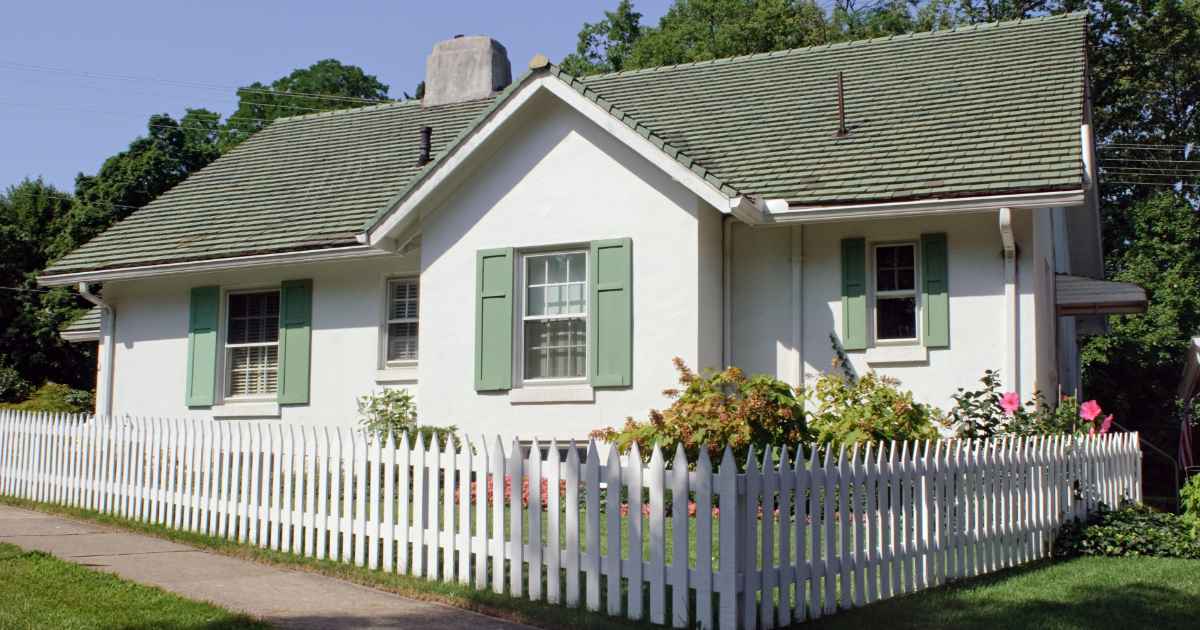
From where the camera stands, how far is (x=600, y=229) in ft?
45.1

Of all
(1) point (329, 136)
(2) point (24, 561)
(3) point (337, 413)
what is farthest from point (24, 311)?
(2) point (24, 561)

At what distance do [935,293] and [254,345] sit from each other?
9.46m

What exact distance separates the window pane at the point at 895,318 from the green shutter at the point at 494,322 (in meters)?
4.25

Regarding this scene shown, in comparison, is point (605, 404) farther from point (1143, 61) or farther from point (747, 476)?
point (1143, 61)

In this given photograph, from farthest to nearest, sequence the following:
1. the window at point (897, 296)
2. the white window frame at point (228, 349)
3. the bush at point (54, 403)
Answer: the bush at point (54, 403) < the white window frame at point (228, 349) < the window at point (897, 296)

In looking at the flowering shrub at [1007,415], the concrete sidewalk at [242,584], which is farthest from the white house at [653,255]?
the concrete sidewalk at [242,584]

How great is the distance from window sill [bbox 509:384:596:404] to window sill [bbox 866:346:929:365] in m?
3.15

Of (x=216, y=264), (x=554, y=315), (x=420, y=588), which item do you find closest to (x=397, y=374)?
(x=554, y=315)

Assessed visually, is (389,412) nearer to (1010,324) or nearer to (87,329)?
(1010,324)

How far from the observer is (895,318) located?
44.1 feet

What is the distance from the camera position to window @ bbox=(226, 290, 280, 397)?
16.9 metres

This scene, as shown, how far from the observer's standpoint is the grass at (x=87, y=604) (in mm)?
6668

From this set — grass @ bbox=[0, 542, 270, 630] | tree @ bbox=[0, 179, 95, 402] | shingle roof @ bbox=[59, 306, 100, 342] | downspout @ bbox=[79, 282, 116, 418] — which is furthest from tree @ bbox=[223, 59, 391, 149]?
grass @ bbox=[0, 542, 270, 630]

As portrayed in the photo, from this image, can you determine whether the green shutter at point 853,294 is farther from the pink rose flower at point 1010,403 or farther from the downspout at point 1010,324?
the pink rose flower at point 1010,403
